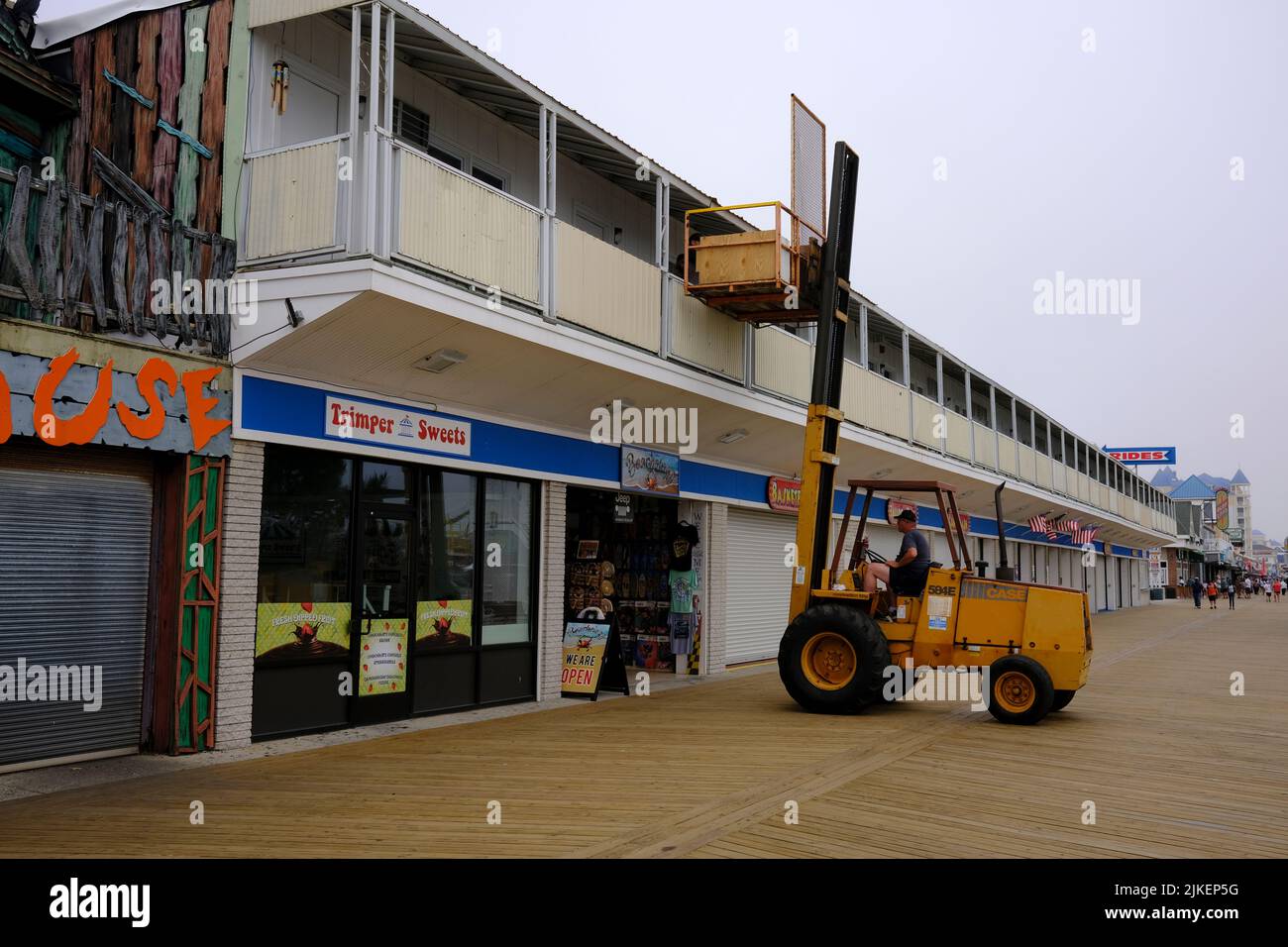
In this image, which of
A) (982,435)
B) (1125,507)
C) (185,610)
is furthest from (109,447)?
(1125,507)

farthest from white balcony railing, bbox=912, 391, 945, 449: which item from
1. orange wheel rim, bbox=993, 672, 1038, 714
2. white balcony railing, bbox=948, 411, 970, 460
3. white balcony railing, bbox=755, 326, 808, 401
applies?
orange wheel rim, bbox=993, 672, 1038, 714

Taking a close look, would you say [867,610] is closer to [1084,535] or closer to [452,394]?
[452,394]

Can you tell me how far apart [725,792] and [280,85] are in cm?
772

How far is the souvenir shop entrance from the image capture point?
16.6 meters

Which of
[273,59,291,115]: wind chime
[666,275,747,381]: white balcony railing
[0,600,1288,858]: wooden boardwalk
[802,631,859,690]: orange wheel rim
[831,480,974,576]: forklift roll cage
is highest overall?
[273,59,291,115]: wind chime

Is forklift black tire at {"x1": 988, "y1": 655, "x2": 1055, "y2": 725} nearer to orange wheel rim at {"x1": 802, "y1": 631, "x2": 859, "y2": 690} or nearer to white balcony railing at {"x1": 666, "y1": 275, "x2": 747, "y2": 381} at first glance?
orange wheel rim at {"x1": 802, "y1": 631, "x2": 859, "y2": 690}

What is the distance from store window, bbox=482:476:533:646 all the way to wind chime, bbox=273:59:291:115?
4589 mm

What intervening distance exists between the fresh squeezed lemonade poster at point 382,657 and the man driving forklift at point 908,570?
532 cm

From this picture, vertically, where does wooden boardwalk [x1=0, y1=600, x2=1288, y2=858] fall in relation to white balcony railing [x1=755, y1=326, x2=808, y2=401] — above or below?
below

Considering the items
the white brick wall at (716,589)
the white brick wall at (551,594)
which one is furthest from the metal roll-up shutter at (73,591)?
the white brick wall at (716,589)

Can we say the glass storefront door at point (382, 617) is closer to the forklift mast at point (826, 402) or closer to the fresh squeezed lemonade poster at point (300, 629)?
the fresh squeezed lemonade poster at point (300, 629)

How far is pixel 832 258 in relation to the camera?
44.1ft

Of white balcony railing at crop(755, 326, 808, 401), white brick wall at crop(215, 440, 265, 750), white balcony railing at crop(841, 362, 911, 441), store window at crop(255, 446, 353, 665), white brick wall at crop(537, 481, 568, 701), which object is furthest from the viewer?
white balcony railing at crop(841, 362, 911, 441)

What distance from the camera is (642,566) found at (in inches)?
668
